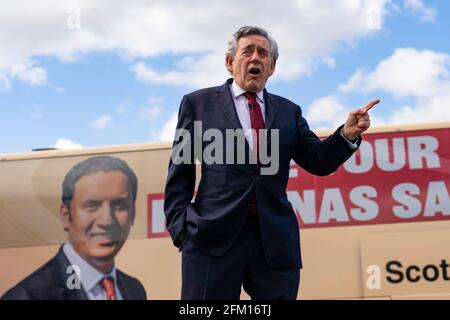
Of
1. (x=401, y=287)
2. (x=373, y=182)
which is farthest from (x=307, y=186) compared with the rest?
(x=401, y=287)

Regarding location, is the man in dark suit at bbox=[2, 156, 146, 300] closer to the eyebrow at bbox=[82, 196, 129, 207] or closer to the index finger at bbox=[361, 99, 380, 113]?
the eyebrow at bbox=[82, 196, 129, 207]

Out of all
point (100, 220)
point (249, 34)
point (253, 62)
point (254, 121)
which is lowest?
point (100, 220)

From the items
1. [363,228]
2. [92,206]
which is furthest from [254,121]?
[92,206]

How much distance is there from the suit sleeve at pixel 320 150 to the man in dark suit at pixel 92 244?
10.6 ft

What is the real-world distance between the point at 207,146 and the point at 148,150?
3423 mm

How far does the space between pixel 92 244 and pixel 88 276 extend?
1.06 ft

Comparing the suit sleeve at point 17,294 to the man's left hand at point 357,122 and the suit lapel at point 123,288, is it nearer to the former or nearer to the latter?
the suit lapel at point 123,288

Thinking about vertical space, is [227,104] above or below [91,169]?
below

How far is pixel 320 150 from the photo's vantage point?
6.95ft

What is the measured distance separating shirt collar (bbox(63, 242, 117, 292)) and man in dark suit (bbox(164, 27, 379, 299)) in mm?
3383

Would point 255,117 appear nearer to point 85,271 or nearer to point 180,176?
point 180,176

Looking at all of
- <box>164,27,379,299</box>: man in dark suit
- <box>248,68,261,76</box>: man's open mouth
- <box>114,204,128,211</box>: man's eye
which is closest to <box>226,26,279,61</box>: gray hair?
<box>164,27,379,299</box>: man in dark suit

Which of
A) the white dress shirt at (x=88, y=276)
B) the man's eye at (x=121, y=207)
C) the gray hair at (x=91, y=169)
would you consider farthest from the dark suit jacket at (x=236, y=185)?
the white dress shirt at (x=88, y=276)

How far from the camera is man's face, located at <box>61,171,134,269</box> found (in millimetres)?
5141
